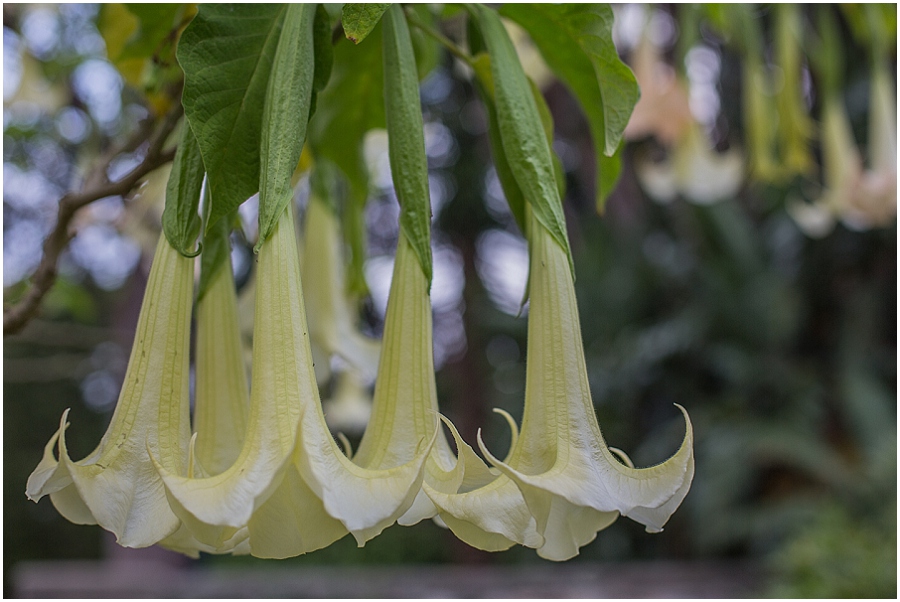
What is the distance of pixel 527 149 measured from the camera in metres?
0.42

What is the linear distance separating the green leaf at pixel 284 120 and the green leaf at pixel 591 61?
17 centimetres

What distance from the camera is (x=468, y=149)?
5617 millimetres

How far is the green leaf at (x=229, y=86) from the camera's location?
1.25 feet

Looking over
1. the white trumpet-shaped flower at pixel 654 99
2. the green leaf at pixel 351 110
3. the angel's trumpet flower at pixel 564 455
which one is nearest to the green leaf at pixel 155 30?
the green leaf at pixel 351 110

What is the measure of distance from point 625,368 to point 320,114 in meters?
3.86

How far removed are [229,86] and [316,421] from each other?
0.61 feet

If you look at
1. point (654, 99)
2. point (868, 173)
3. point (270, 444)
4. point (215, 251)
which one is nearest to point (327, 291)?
point (215, 251)

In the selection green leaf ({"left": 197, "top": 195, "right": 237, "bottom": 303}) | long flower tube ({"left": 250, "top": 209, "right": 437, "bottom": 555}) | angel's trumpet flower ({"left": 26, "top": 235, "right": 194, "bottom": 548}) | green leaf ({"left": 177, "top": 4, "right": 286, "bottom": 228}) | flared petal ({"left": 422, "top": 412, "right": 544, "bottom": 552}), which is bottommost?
flared petal ({"left": 422, "top": 412, "right": 544, "bottom": 552})

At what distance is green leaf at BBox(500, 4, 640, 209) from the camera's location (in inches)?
17.5

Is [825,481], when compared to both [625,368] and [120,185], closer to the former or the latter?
[625,368]

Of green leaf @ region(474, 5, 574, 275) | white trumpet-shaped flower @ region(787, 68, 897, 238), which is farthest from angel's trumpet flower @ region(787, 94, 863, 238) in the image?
green leaf @ region(474, 5, 574, 275)

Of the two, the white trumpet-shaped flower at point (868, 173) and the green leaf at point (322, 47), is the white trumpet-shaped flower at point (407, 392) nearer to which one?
the green leaf at point (322, 47)

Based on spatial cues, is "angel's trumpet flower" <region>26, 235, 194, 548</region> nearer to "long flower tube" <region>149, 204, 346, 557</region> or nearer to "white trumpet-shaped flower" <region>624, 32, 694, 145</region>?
"long flower tube" <region>149, 204, 346, 557</region>

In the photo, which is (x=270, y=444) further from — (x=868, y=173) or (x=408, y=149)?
(x=868, y=173)
